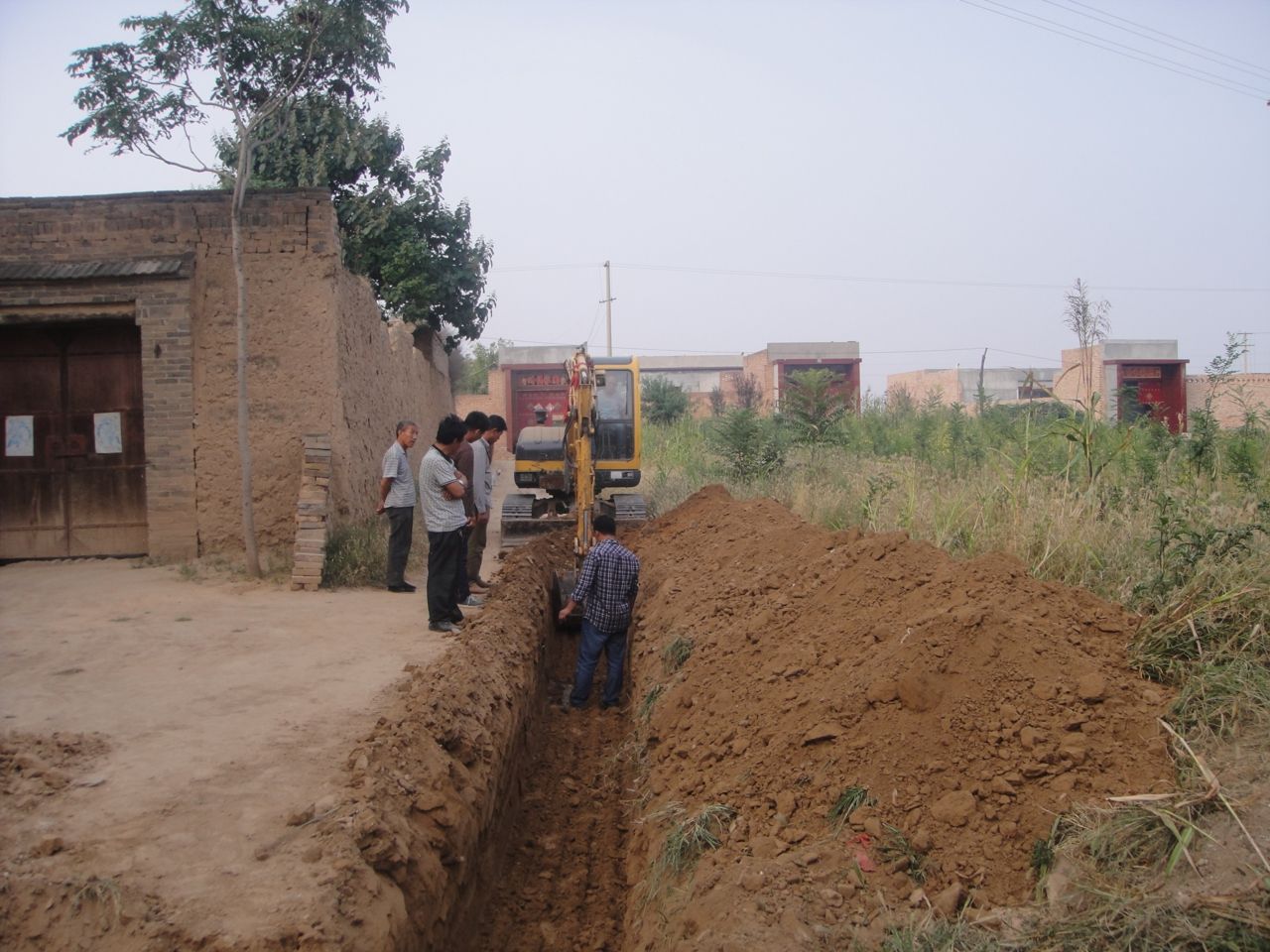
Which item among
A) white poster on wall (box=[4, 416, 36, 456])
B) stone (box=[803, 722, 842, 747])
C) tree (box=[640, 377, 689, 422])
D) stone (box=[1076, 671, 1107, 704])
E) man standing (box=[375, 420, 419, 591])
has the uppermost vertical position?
tree (box=[640, 377, 689, 422])

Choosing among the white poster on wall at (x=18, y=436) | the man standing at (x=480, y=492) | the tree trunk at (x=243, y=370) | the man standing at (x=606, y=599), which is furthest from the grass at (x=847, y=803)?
the white poster on wall at (x=18, y=436)

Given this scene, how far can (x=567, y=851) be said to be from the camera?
5.50 m

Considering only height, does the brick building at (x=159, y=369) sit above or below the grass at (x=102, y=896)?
above

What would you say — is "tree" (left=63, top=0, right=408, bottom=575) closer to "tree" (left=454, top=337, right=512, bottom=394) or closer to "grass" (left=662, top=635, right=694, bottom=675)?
"grass" (left=662, top=635, right=694, bottom=675)

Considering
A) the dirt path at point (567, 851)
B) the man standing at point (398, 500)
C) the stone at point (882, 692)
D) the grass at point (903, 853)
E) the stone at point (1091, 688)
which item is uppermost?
the man standing at point (398, 500)

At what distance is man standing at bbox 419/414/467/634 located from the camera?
774 centimetres

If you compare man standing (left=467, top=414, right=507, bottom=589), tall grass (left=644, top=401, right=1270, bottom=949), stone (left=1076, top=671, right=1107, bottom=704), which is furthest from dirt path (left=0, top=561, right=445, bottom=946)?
stone (left=1076, top=671, right=1107, bottom=704)

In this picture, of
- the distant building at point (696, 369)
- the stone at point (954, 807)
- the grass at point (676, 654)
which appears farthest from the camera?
the distant building at point (696, 369)

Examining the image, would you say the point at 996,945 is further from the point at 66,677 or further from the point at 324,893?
the point at 66,677

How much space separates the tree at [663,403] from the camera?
105ft

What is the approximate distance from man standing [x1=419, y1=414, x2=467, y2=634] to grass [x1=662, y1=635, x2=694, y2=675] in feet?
6.87

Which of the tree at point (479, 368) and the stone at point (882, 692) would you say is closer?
the stone at point (882, 692)

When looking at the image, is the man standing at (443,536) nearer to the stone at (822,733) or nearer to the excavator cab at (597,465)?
the excavator cab at (597,465)

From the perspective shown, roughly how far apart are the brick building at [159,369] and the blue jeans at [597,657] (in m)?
3.88
